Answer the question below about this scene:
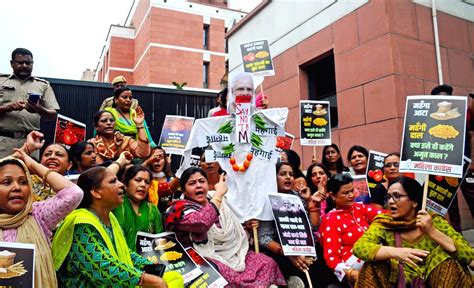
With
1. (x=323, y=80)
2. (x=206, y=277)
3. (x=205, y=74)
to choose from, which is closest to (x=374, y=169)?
(x=206, y=277)

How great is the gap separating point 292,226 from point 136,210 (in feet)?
4.80

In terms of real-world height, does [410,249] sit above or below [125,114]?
below

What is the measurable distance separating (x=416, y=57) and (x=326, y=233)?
14.7 feet

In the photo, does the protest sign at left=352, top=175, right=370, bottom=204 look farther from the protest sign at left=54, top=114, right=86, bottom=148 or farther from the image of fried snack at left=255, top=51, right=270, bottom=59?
the protest sign at left=54, top=114, right=86, bottom=148

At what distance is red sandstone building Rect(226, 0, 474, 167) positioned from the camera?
6.81 meters

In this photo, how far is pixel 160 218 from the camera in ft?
12.1

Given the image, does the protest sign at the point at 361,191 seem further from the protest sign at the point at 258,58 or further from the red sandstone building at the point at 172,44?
the red sandstone building at the point at 172,44

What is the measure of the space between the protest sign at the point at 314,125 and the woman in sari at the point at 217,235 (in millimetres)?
2411

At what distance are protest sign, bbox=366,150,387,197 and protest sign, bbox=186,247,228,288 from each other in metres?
2.55

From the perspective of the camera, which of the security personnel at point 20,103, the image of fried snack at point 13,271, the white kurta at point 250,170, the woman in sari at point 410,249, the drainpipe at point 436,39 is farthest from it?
the drainpipe at point 436,39

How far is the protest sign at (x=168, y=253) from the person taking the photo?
3213mm

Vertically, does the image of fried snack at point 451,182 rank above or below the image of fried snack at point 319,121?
below

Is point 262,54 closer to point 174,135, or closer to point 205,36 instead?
point 174,135

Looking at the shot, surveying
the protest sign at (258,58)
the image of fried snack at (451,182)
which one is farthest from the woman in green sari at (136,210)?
the protest sign at (258,58)
